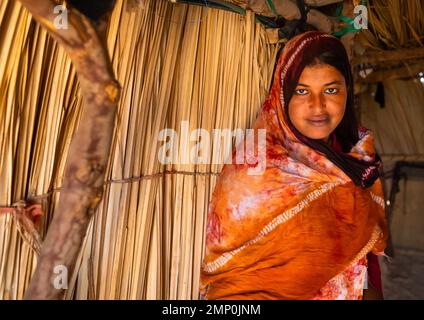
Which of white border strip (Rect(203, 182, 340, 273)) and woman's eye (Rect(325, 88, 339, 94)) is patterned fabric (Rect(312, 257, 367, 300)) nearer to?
white border strip (Rect(203, 182, 340, 273))

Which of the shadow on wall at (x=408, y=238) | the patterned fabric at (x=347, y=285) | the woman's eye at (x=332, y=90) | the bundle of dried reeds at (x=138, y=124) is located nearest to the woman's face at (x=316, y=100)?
the woman's eye at (x=332, y=90)

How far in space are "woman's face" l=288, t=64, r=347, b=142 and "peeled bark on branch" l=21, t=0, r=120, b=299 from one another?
81 cm

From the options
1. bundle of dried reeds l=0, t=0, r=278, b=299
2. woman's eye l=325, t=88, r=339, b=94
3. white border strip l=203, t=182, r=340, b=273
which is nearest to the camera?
bundle of dried reeds l=0, t=0, r=278, b=299

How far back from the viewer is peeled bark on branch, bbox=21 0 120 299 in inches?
30.5

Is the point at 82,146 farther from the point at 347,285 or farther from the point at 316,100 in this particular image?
the point at 347,285

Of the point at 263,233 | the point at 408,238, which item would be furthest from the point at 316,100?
the point at 408,238

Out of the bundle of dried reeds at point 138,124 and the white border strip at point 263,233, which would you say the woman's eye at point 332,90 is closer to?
the bundle of dried reeds at point 138,124

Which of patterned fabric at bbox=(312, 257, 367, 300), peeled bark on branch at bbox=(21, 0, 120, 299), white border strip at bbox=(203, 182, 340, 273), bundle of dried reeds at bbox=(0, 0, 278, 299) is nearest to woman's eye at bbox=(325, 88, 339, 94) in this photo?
bundle of dried reeds at bbox=(0, 0, 278, 299)

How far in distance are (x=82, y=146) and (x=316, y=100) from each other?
898 millimetres

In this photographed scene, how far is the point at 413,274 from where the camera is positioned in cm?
272

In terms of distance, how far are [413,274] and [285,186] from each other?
67.6 inches

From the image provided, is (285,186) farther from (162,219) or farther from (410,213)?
(410,213)

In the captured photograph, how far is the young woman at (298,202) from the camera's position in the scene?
1.42 meters
